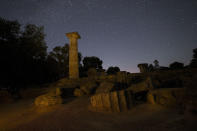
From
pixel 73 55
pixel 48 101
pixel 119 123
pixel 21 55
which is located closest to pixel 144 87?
pixel 119 123

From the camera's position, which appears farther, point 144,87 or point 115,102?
point 144,87

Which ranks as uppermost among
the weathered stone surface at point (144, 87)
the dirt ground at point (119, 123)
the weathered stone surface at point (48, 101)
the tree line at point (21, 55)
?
the tree line at point (21, 55)

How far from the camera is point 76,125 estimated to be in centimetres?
372

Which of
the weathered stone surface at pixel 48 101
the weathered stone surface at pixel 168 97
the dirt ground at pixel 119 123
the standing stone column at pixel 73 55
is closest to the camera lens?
the dirt ground at pixel 119 123

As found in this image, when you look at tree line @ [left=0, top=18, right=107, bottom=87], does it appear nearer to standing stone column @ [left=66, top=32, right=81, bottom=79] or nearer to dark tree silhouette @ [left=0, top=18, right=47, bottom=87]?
dark tree silhouette @ [left=0, top=18, right=47, bottom=87]

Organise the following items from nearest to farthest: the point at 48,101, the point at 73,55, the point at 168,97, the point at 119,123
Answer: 1. the point at 119,123
2. the point at 168,97
3. the point at 48,101
4. the point at 73,55

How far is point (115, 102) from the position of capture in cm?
503

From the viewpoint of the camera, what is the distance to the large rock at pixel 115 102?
5.00m

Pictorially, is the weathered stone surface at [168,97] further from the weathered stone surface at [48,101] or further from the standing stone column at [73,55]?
the standing stone column at [73,55]

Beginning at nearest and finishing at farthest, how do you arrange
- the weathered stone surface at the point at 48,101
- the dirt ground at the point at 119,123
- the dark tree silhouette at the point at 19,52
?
the dirt ground at the point at 119,123
the weathered stone surface at the point at 48,101
the dark tree silhouette at the point at 19,52

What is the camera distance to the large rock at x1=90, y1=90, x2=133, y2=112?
16.4 feet

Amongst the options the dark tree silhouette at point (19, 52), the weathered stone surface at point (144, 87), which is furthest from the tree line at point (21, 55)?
the weathered stone surface at point (144, 87)

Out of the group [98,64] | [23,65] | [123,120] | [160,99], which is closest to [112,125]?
[123,120]

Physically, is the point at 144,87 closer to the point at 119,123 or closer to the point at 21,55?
the point at 119,123
